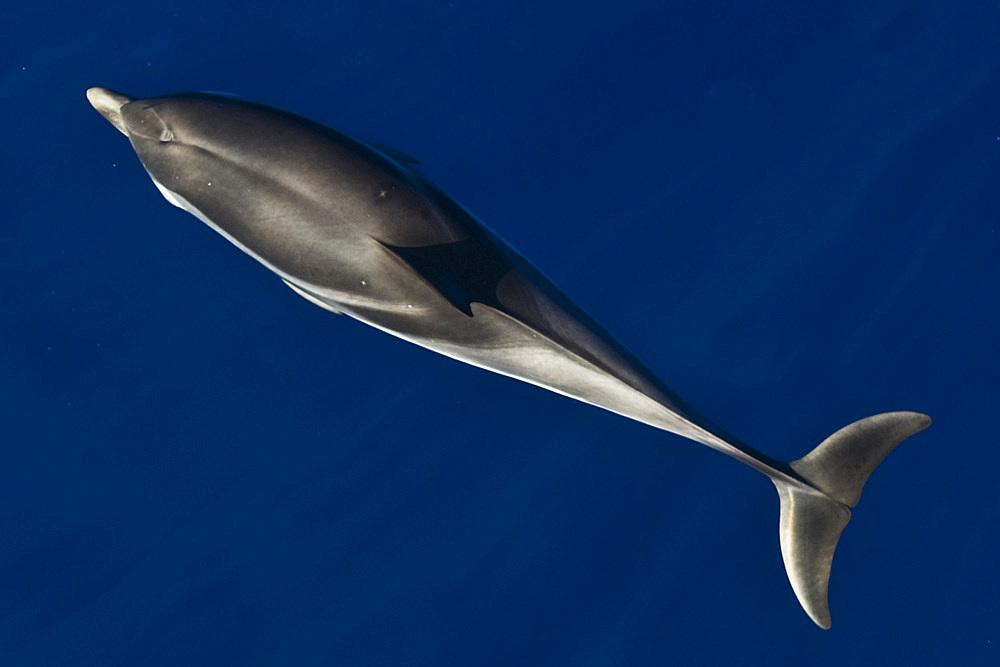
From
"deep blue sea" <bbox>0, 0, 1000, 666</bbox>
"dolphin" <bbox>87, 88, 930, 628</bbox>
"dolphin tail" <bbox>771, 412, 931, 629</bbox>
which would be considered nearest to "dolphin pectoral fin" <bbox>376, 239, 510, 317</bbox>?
"dolphin" <bbox>87, 88, 930, 628</bbox>

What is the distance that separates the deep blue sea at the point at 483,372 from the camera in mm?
4355

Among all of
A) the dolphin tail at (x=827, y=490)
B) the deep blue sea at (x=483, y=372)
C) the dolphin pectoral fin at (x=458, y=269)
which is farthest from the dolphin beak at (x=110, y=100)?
the dolphin tail at (x=827, y=490)

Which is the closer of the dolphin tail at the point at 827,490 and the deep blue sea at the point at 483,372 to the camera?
the dolphin tail at the point at 827,490

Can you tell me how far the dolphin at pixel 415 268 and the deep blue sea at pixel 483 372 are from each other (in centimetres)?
96

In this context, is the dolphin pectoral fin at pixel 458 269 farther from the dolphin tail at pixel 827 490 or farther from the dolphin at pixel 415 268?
the dolphin tail at pixel 827 490

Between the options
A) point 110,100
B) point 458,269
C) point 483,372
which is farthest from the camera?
point 483,372

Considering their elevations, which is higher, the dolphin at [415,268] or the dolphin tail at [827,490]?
the dolphin at [415,268]

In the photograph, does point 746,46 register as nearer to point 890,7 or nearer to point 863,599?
point 890,7

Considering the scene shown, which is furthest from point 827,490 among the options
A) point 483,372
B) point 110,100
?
point 110,100

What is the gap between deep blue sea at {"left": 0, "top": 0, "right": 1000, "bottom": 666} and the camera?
4355 mm

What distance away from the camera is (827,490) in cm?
350

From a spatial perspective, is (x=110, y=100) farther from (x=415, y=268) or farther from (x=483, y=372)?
(x=483, y=372)

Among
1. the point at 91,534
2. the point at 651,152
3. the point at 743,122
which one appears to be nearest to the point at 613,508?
the point at 651,152

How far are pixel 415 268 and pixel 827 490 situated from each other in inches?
87.5
